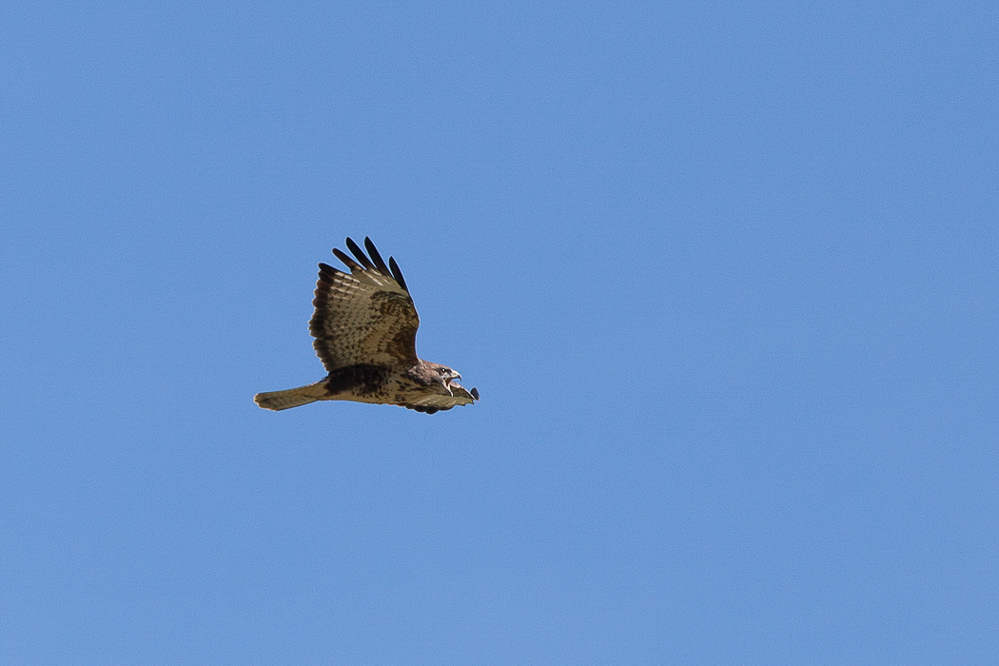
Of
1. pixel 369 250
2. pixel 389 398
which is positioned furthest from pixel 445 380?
pixel 369 250

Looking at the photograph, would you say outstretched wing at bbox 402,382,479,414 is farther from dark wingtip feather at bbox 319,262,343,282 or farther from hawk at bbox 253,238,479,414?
dark wingtip feather at bbox 319,262,343,282

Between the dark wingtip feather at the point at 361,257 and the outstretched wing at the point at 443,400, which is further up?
the dark wingtip feather at the point at 361,257

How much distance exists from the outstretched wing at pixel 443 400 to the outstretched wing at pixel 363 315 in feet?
1.87

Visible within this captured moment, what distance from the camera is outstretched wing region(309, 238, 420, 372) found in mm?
15250

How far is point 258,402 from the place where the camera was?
15484 millimetres

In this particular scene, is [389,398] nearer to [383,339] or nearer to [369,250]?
[383,339]

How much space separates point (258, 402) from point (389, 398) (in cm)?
139

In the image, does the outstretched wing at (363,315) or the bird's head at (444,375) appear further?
the bird's head at (444,375)

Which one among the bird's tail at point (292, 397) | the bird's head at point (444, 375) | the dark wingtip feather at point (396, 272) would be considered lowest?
the bird's tail at point (292, 397)

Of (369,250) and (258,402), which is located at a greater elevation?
(369,250)

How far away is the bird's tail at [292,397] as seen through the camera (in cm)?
1541

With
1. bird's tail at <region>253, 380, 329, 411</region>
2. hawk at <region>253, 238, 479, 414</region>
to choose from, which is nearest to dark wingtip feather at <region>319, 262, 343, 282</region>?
hawk at <region>253, 238, 479, 414</region>

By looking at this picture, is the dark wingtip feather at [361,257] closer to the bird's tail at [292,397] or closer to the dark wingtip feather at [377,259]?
the dark wingtip feather at [377,259]

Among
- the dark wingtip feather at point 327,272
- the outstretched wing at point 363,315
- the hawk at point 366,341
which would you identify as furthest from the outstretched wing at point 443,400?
the dark wingtip feather at point 327,272
